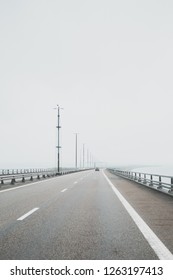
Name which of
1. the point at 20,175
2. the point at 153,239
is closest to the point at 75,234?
the point at 153,239

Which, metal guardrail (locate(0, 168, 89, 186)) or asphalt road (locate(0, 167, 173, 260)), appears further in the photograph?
metal guardrail (locate(0, 168, 89, 186))

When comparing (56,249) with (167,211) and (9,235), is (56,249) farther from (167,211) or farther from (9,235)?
(167,211)

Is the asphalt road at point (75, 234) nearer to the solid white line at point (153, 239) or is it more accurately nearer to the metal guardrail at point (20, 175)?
the solid white line at point (153, 239)

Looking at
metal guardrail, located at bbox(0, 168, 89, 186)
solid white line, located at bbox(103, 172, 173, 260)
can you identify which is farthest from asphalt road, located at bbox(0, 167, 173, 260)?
metal guardrail, located at bbox(0, 168, 89, 186)

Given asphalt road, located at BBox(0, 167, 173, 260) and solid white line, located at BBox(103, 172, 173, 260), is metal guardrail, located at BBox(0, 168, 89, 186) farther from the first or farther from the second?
solid white line, located at BBox(103, 172, 173, 260)

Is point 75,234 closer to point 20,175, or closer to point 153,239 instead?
point 153,239

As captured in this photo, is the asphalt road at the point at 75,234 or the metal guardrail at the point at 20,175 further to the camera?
the metal guardrail at the point at 20,175

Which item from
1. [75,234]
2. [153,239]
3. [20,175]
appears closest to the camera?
[153,239]

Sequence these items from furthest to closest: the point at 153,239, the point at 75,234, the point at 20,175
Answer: the point at 20,175, the point at 75,234, the point at 153,239

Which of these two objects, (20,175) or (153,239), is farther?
(20,175)

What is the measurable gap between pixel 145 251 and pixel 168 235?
5.00 feet

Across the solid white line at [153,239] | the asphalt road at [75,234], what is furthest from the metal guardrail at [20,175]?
the solid white line at [153,239]

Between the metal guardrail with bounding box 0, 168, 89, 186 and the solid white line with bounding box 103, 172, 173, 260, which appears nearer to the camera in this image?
the solid white line with bounding box 103, 172, 173, 260
